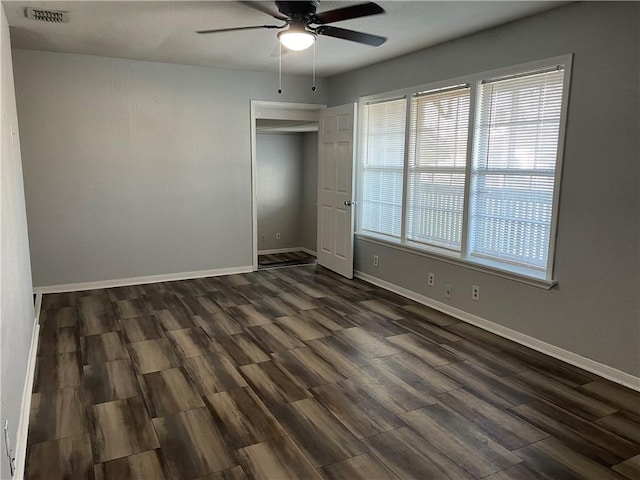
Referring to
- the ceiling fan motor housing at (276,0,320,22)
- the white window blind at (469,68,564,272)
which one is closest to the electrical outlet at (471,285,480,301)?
the white window blind at (469,68,564,272)

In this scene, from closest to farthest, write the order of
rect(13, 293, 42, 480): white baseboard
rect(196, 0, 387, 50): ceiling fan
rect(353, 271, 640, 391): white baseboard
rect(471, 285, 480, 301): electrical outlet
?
rect(13, 293, 42, 480): white baseboard < rect(196, 0, 387, 50): ceiling fan < rect(353, 271, 640, 391): white baseboard < rect(471, 285, 480, 301): electrical outlet

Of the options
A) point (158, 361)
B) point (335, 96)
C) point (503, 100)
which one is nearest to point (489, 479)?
point (158, 361)

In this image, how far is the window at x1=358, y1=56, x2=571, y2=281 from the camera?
3.44 metres

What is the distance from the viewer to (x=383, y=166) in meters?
5.21

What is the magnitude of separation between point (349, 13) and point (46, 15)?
91.9 inches

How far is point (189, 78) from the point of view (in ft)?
17.5

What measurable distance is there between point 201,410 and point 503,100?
126 inches

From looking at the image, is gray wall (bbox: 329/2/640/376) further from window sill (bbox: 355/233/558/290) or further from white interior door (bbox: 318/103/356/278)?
white interior door (bbox: 318/103/356/278)

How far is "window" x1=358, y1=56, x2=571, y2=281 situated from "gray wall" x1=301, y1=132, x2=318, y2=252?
1952 mm

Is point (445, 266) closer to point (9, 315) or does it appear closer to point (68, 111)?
point (9, 315)

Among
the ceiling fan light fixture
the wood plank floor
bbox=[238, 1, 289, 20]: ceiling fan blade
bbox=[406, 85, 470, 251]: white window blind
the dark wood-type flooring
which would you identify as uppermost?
bbox=[238, 1, 289, 20]: ceiling fan blade

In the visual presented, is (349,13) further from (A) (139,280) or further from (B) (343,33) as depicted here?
(A) (139,280)

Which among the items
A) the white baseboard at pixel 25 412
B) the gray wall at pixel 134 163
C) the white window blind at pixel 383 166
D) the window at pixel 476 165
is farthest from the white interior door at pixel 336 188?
the white baseboard at pixel 25 412

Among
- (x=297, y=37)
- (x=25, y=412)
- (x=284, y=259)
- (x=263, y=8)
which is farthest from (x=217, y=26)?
(x=284, y=259)
